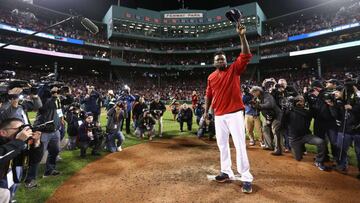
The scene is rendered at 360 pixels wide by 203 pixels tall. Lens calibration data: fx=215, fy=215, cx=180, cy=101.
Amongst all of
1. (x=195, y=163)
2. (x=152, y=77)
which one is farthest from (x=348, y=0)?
(x=195, y=163)

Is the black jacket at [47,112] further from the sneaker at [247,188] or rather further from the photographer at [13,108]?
the sneaker at [247,188]

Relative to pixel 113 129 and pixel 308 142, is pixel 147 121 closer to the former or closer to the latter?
pixel 113 129

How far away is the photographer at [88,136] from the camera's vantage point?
6.39 meters

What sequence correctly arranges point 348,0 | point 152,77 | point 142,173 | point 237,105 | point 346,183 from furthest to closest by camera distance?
1. point 152,77
2. point 348,0
3. point 142,173
4. point 346,183
5. point 237,105

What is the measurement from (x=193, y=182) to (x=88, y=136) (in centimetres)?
376

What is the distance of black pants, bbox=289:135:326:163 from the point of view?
4.93 m

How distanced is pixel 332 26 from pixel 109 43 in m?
36.7

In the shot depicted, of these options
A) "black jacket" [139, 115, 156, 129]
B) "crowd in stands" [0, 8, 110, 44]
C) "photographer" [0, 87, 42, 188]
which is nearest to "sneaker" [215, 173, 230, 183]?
"photographer" [0, 87, 42, 188]

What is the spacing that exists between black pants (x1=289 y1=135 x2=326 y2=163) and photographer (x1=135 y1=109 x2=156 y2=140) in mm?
5455

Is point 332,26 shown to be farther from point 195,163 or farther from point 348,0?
point 195,163

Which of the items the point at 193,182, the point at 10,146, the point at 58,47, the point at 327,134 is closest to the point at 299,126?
the point at 327,134

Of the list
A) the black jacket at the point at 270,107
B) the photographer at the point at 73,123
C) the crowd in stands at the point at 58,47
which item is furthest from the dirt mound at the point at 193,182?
the crowd in stands at the point at 58,47

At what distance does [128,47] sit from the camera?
42.0 metres

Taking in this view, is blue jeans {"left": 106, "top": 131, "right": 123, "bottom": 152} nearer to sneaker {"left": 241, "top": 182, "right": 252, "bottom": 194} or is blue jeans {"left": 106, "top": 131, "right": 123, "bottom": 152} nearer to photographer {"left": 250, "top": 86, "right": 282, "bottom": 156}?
photographer {"left": 250, "top": 86, "right": 282, "bottom": 156}
